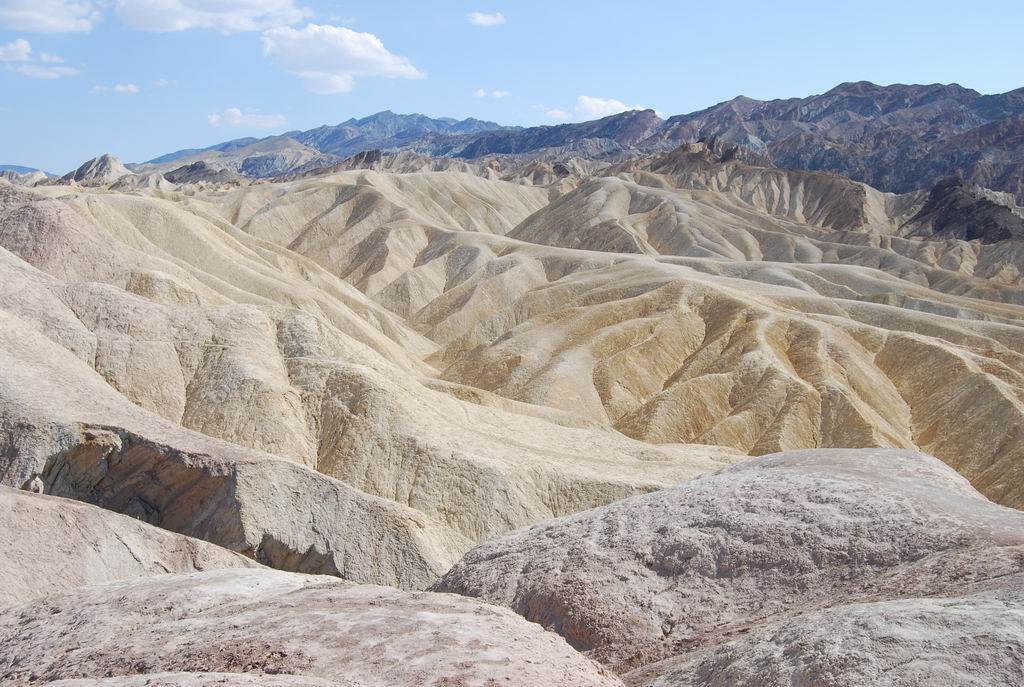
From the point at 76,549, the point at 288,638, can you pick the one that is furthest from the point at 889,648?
the point at 76,549

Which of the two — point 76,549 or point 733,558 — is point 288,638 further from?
point 76,549

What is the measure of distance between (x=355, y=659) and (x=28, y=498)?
42.6 feet

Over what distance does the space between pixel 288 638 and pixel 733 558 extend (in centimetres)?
652

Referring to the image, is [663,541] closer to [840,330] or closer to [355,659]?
[355,659]

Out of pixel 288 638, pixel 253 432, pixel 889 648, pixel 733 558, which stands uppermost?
pixel 889 648

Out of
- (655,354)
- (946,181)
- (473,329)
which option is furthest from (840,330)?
(946,181)

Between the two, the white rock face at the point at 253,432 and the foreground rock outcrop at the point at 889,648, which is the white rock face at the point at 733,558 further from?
the white rock face at the point at 253,432

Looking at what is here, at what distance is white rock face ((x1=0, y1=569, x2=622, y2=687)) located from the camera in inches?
377

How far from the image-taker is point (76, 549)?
63.4 ft

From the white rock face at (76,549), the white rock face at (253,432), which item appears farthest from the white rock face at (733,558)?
the white rock face at (253,432)

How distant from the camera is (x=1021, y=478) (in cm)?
4747

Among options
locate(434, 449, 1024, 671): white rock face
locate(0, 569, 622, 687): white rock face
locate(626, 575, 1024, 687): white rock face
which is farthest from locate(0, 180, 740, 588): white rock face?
locate(626, 575, 1024, 687): white rock face

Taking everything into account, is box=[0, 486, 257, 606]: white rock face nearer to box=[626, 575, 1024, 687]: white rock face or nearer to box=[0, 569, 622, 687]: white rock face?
box=[0, 569, 622, 687]: white rock face

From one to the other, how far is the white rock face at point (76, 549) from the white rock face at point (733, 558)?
7.80 m
